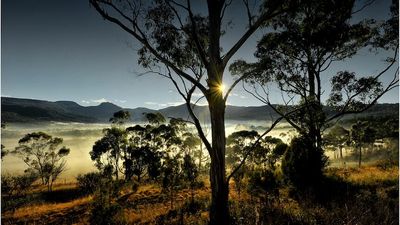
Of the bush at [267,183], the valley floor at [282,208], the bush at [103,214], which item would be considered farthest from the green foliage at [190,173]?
the bush at [103,214]

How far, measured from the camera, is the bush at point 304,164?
12.2m

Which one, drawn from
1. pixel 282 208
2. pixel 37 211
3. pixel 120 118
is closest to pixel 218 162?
pixel 282 208

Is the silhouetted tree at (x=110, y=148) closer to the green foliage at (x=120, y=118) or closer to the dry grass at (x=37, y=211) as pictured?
the green foliage at (x=120, y=118)

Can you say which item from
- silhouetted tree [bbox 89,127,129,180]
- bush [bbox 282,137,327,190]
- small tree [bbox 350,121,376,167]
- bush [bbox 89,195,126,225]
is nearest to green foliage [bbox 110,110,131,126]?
silhouetted tree [bbox 89,127,129,180]

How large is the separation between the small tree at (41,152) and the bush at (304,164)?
30707 millimetres

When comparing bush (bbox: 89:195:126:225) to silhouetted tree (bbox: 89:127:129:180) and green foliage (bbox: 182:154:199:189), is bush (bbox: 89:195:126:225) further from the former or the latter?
silhouetted tree (bbox: 89:127:129:180)

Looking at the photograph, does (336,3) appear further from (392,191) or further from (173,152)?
(173,152)

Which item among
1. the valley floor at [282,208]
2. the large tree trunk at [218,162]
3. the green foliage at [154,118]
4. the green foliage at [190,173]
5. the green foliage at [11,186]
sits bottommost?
the green foliage at [11,186]

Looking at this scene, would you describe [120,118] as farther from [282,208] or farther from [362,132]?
[362,132]

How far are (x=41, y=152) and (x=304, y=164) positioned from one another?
34233 millimetres

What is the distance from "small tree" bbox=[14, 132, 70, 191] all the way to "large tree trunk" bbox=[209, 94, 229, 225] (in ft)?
111

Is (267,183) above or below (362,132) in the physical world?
below

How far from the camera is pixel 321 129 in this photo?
47.0 ft

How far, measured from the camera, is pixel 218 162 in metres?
6.39
